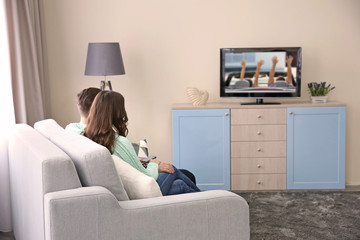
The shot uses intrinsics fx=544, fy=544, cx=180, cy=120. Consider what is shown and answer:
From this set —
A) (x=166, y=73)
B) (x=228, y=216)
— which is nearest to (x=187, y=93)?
(x=166, y=73)

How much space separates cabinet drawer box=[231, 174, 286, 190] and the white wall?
0.87 metres

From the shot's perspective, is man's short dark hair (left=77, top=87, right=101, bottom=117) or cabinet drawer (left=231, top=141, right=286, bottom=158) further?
cabinet drawer (left=231, top=141, right=286, bottom=158)

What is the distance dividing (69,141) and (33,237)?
0.55 meters

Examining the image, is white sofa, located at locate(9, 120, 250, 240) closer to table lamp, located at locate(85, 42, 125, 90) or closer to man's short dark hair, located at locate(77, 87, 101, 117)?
man's short dark hair, located at locate(77, 87, 101, 117)

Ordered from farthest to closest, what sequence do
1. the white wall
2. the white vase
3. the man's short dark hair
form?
1. the white wall
2. the white vase
3. the man's short dark hair

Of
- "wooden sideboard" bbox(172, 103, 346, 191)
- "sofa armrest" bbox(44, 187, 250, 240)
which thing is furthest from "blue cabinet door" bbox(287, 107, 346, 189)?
"sofa armrest" bbox(44, 187, 250, 240)

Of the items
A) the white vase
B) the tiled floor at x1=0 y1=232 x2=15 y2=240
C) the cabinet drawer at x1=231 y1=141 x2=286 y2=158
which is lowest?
the tiled floor at x1=0 y1=232 x2=15 y2=240

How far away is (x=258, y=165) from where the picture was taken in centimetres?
530

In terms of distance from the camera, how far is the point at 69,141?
2.79m

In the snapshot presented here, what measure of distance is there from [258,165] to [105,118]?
255 cm

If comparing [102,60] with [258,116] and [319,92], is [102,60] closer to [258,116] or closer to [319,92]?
[258,116]

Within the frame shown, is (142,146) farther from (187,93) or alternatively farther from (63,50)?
(63,50)

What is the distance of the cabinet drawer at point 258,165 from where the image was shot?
530cm

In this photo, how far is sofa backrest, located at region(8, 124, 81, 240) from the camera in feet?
7.83
